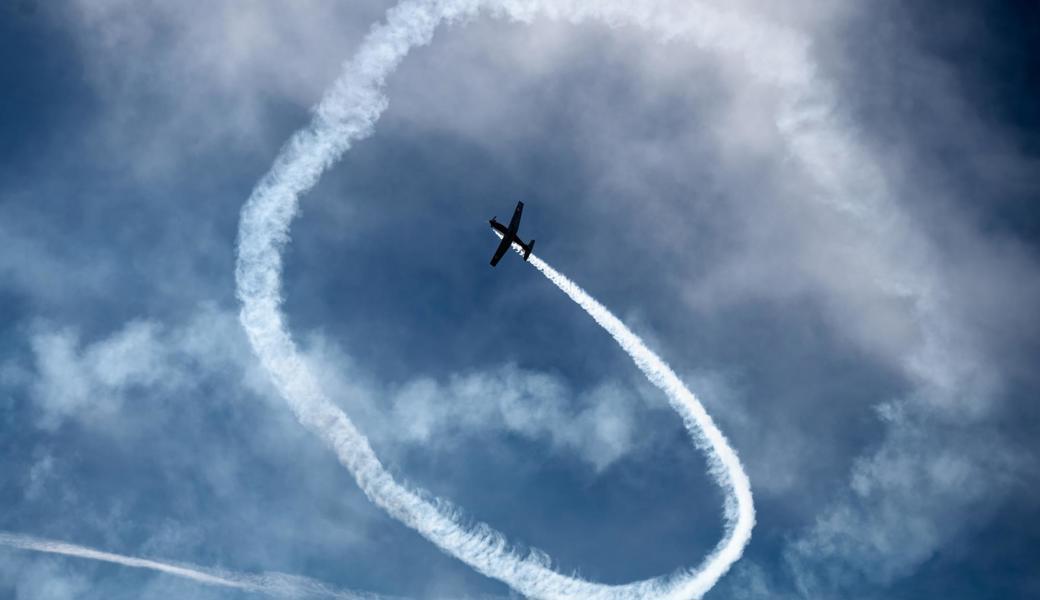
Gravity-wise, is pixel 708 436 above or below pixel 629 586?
above

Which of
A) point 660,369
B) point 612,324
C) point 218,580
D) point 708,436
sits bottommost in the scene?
point 218,580

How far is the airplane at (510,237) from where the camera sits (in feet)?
211

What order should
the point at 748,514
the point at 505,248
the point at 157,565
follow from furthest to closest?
A: the point at 505,248 → the point at 748,514 → the point at 157,565

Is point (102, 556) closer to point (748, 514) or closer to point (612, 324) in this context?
point (612, 324)

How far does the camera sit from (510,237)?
64.9 metres

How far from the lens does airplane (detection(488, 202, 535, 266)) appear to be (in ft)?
211

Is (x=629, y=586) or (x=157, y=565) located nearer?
(x=157, y=565)

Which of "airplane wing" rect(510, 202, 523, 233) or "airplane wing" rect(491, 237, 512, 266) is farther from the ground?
"airplane wing" rect(510, 202, 523, 233)

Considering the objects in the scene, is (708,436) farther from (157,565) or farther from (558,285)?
(157,565)

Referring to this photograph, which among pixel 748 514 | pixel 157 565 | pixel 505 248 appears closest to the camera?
pixel 157 565

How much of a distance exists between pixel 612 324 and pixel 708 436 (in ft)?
55.9

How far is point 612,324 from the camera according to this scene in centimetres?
6219

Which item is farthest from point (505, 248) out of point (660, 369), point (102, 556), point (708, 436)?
point (102, 556)

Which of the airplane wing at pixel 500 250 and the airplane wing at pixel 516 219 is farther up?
the airplane wing at pixel 516 219
